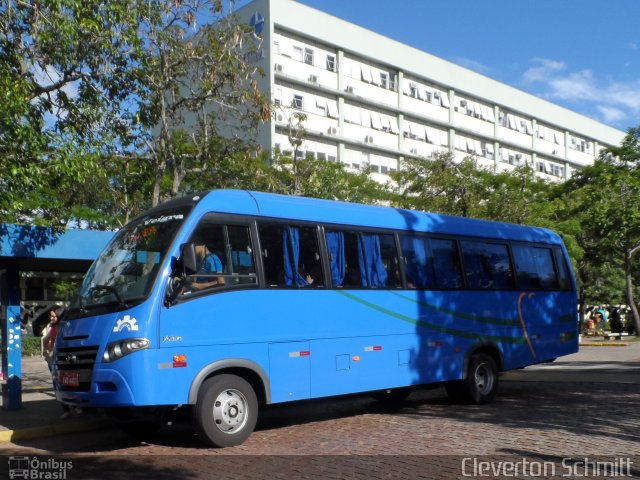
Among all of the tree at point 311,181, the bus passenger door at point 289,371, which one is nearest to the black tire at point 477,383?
the bus passenger door at point 289,371

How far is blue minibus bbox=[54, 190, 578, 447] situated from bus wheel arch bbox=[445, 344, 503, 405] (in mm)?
29

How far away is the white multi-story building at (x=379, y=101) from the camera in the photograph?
144 feet

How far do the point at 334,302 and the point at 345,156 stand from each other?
38415 millimetres

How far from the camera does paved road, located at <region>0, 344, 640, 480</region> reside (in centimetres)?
762

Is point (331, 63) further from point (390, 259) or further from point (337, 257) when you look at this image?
point (337, 257)

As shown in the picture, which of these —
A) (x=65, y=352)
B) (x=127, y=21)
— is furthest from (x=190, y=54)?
(x=65, y=352)

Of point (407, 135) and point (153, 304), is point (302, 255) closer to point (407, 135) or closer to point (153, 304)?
point (153, 304)

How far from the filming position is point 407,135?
53.9m

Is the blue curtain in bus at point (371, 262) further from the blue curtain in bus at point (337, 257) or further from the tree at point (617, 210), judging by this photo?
the tree at point (617, 210)

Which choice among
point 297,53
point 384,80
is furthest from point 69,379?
point 384,80

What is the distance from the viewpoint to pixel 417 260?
11773 millimetres

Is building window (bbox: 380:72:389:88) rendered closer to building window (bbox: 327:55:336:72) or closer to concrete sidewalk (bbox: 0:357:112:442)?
building window (bbox: 327:55:336:72)

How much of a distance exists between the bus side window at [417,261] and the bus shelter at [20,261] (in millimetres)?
4991

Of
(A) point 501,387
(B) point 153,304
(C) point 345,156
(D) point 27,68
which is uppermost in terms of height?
(C) point 345,156
